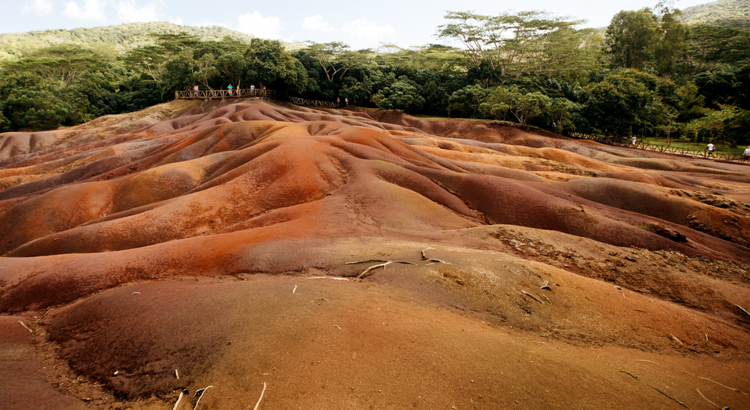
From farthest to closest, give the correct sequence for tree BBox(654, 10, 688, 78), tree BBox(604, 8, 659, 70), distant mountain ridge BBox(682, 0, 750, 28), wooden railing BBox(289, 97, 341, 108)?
distant mountain ridge BBox(682, 0, 750, 28), wooden railing BBox(289, 97, 341, 108), tree BBox(604, 8, 659, 70), tree BBox(654, 10, 688, 78)

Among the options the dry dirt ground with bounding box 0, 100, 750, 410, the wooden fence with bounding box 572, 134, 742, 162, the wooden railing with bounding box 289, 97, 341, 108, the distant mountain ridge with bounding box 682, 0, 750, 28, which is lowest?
the dry dirt ground with bounding box 0, 100, 750, 410

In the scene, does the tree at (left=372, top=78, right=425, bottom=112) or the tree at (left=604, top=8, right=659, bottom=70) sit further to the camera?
the tree at (left=604, top=8, right=659, bottom=70)

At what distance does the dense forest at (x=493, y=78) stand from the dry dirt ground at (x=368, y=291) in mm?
22696

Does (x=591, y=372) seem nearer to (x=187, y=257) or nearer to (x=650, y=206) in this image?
(x=187, y=257)

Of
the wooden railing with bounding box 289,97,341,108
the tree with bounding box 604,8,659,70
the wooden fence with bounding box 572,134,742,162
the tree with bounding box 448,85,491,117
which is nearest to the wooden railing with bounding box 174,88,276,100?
the wooden railing with bounding box 289,97,341,108

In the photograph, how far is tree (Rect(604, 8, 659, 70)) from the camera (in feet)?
193

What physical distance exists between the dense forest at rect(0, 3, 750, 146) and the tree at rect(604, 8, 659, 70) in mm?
178

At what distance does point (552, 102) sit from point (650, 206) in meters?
31.5

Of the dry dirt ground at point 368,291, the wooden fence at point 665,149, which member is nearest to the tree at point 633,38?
the wooden fence at point 665,149

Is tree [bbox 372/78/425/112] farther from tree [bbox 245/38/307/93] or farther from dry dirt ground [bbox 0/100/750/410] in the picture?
dry dirt ground [bbox 0/100/750/410]

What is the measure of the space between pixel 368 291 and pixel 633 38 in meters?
75.4

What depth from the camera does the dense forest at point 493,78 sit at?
1658 inches

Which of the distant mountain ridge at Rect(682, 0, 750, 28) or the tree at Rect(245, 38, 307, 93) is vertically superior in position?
the distant mountain ridge at Rect(682, 0, 750, 28)

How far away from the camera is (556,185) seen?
66.3 feet
